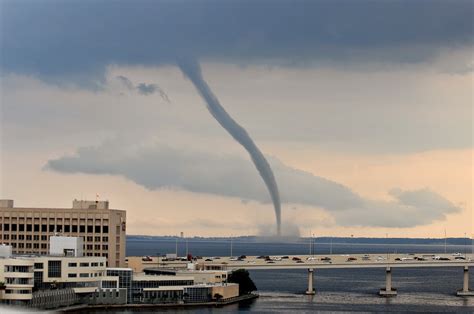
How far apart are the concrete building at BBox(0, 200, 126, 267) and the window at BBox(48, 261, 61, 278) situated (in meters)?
15.3

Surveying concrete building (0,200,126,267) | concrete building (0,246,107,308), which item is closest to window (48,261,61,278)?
concrete building (0,246,107,308)

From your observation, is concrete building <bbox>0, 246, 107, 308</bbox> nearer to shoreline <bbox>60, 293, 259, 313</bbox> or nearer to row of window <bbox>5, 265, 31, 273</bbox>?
row of window <bbox>5, 265, 31, 273</bbox>

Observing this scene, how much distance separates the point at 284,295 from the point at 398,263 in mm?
22753

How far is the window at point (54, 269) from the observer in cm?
10444

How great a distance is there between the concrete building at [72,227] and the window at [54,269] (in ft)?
50.3

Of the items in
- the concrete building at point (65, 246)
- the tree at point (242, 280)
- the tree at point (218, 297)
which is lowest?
the tree at point (218, 297)

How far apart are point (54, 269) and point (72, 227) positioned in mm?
19554

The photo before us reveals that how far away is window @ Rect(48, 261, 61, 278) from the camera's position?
104m

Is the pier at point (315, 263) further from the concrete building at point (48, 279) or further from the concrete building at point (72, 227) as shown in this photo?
the concrete building at point (48, 279)

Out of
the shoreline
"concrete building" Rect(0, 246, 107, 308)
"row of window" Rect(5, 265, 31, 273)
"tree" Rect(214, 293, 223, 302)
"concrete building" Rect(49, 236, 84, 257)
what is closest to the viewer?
"concrete building" Rect(0, 246, 107, 308)

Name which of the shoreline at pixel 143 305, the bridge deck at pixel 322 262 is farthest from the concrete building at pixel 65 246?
the bridge deck at pixel 322 262

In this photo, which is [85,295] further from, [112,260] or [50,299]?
[112,260]

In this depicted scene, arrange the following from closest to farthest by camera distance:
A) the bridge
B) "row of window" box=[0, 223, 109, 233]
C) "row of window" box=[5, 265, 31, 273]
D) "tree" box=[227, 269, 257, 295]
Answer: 1. "row of window" box=[5, 265, 31, 273]
2. "row of window" box=[0, 223, 109, 233]
3. "tree" box=[227, 269, 257, 295]
4. the bridge

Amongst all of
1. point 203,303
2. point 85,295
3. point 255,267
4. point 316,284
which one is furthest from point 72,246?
point 316,284
